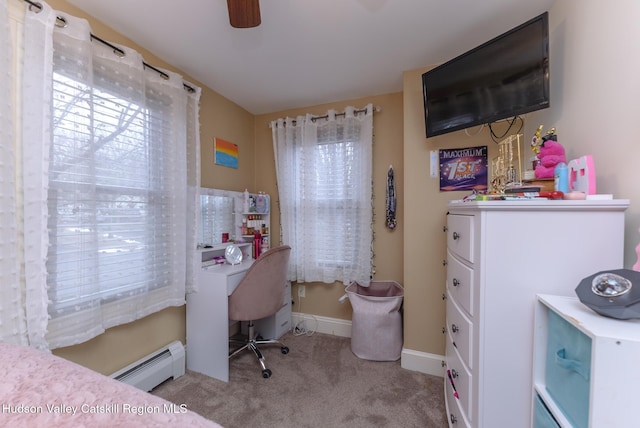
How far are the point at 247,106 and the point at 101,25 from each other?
1.27 m

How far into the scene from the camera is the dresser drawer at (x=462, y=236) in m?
1.08

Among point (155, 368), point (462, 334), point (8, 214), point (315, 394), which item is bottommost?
point (315, 394)

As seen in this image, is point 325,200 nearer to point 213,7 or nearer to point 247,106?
point 247,106

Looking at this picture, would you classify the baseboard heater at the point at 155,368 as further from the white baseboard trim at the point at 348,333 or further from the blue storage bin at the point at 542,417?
the blue storage bin at the point at 542,417

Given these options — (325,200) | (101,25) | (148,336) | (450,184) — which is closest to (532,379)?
(450,184)

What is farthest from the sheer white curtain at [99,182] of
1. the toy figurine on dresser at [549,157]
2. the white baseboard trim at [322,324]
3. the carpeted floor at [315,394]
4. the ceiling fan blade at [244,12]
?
the toy figurine on dresser at [549,157]

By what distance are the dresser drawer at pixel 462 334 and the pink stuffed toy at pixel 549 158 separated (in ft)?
2.34

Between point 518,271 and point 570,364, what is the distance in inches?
12.1

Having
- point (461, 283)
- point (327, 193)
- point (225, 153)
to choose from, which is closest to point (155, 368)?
point (225, 153)

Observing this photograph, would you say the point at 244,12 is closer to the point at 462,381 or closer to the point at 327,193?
the point at 327,193

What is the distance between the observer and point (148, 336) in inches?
69.6

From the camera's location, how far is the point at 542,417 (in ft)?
2.71

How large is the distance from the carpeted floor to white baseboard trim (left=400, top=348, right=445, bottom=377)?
2.0 inches

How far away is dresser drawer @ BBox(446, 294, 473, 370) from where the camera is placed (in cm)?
106
